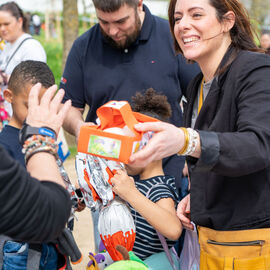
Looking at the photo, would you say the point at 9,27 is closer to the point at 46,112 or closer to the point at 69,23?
the point at 69,23

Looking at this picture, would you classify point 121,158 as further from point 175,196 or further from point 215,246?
point 175,196

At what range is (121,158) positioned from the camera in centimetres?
158

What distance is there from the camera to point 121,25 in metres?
3.08

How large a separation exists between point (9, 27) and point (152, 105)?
3452 millimetres

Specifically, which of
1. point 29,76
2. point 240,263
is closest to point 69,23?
point 29,76

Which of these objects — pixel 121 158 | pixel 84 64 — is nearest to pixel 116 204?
pixel 121 158

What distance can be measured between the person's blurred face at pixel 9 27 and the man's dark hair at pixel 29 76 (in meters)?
2.77

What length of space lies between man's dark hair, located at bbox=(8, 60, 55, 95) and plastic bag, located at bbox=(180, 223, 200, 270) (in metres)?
1.34

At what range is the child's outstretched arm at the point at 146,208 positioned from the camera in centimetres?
233

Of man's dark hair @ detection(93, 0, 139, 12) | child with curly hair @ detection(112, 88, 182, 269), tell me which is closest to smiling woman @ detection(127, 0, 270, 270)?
child with curly hair @ detection(112, 88, 182, 269)

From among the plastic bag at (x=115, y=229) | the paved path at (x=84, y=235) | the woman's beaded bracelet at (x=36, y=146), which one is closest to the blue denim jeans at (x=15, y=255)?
the plastic bag at (x=115, y=229)

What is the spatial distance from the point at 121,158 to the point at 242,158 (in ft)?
1.51

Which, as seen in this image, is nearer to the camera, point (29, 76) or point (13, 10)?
point (29, 76)

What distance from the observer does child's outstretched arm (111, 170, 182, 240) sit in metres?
2.33
